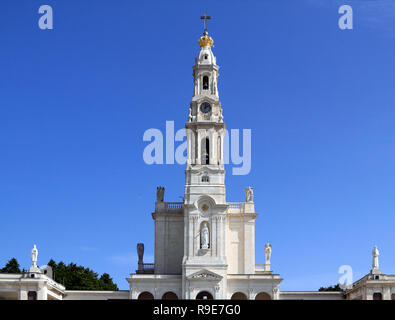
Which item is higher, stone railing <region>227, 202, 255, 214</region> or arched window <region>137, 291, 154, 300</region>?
stone railing <region>227, 202, 255, 214</region>

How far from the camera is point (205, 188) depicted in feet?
247

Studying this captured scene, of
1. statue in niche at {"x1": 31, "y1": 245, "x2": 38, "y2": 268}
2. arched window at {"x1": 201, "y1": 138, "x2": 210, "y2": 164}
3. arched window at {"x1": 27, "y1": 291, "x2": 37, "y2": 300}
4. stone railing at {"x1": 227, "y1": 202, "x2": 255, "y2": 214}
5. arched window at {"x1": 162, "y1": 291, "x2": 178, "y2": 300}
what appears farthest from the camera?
arched window at {"x1": 201, "y1": 138, "x2": 210, "y2": 164}

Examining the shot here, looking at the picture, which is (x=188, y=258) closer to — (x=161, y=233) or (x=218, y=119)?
(x=161, y=233)

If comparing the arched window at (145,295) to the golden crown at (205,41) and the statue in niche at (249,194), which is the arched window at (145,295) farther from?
the golden crown at (205,41)

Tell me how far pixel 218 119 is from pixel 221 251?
15.2 m

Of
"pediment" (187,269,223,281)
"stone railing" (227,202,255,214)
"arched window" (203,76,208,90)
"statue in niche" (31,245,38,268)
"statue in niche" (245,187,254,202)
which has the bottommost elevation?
"pediment" (187,269,223,281)

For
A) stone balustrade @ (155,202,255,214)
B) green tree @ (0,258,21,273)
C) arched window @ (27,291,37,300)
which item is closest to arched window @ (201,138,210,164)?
stone balustrade @ (155,202,255,214)

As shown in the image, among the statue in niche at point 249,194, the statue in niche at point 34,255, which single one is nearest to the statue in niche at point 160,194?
the statue in niche at point 249,194

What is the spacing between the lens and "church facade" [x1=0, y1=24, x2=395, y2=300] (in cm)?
7094

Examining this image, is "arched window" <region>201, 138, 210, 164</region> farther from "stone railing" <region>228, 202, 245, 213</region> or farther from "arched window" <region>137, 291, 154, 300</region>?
"arched window" <region>137, 291, 154, 300</region>

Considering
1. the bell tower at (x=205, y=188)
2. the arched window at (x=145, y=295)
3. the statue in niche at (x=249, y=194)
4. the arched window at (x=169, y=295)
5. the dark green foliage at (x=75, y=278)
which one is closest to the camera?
the bell tower at (x=205, y=188)

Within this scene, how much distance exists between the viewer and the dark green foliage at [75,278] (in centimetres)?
9672
